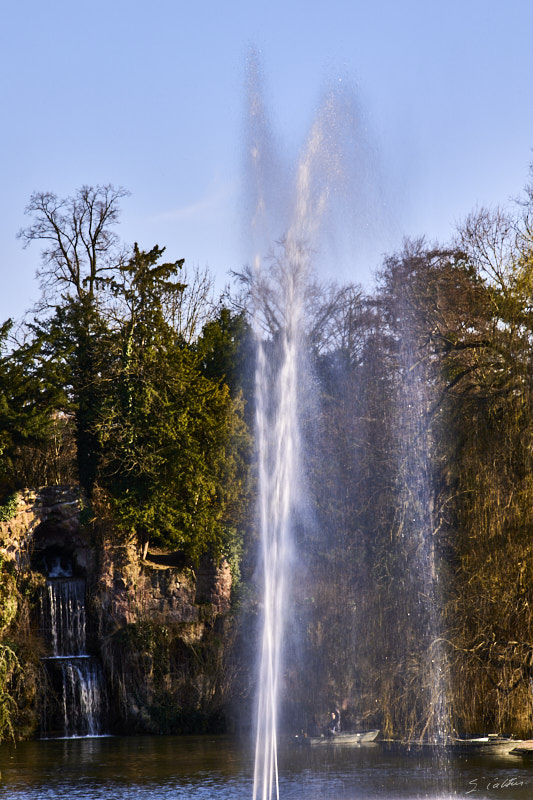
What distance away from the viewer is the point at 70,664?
27859 millimetres

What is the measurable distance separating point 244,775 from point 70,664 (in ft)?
34.2

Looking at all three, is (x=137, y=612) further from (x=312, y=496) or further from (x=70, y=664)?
(x=312, y=496)

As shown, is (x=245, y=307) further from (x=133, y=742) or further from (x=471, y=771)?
(x=471, y=771)

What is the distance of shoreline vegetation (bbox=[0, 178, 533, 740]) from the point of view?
19547mm

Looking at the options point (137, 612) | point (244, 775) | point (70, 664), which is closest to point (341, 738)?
point (244, 775)

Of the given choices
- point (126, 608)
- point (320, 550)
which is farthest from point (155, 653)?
point (320, 550)

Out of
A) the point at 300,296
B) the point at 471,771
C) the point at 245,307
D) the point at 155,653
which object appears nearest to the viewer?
the point at 471,771

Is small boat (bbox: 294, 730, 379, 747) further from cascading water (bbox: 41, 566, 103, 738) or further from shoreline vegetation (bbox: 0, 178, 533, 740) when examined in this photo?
cascading water (bbox: 41, 566, 103, 738)

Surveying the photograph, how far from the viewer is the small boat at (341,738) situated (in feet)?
69.3

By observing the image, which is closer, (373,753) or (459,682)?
(459,682)

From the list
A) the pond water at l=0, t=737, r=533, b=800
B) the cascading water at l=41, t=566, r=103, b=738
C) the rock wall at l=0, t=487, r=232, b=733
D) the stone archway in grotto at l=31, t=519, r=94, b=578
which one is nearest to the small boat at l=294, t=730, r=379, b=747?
the pond water at l=0, t=737, r=533, b=800

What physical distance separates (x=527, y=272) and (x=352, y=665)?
31.5 ft

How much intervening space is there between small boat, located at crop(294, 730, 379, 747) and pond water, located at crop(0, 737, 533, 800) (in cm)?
28

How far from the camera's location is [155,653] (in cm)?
2830
